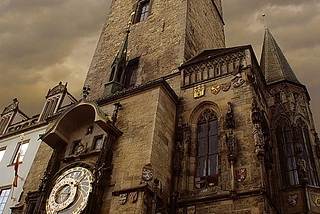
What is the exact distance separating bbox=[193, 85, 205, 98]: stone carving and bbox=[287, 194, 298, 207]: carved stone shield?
4.73 meters

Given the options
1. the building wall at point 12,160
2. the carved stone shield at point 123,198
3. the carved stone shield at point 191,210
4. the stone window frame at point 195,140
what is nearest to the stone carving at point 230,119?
the stone window frame at point 195,140

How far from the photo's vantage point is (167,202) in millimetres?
10547

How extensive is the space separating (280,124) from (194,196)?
5.53 meters

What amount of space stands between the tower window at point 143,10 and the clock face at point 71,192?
Result: 466 inches

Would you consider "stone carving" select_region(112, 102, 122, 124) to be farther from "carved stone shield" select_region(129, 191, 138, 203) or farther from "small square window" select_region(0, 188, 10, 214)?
"small square window" select_region(0, 188, 10, 214)

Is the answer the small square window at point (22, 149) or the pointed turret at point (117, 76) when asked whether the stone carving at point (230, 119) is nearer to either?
the pointed turret at point (117, 76)

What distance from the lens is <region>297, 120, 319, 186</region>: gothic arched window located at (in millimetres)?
12312

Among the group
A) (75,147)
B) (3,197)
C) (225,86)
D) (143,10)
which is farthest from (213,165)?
(143,10)

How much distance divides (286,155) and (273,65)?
5.40 metres

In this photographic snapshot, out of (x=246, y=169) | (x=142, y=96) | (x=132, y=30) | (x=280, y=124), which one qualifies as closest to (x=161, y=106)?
(x=142, y=96)

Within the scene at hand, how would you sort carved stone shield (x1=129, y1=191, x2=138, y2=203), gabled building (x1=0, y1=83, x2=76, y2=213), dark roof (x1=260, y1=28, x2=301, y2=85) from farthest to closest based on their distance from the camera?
dark roof (x1=260, y1=28, x2=301, y2=85) → gabled building (x1=0, y1=83, x2=76, y2=213) → carved stone shield (x1=129, y1=191, x2=138, y2=203)

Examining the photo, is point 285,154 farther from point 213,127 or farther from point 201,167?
point 201,167

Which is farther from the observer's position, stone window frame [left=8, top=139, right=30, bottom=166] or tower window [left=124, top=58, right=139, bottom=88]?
tower window [left=124, top=58, right=139, bottom=88]

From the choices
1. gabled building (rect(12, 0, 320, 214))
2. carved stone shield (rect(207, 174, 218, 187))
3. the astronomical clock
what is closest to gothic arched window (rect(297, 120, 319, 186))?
gabled building (rect(12, 0, 320, 214))
